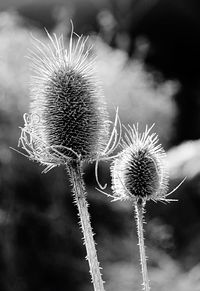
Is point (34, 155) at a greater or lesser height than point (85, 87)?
lesser

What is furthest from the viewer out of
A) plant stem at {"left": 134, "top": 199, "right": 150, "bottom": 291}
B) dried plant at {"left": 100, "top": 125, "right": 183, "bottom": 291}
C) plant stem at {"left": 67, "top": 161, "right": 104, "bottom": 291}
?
dried plant at {"left": 100, "top": 125, "right": 183, "bottom": 291}

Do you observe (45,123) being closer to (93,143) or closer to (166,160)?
(93,143)

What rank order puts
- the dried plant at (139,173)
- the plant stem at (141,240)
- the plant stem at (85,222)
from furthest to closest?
the dried plant at (139,173) → the plant stem at (141,240) → the plant stem at (85,222)

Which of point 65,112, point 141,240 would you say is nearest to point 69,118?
point 65,112

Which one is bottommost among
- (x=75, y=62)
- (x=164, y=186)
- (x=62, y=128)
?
(x=164, y=186)

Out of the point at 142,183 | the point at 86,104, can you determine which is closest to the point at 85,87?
the point at 86,104

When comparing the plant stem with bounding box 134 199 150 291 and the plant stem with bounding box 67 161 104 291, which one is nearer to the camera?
the plant stem with bounding box 67 161 104 291
